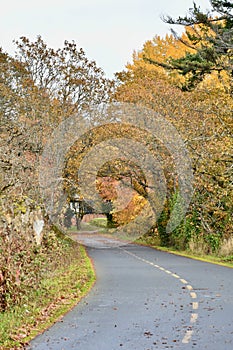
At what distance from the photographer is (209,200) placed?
32344 mm

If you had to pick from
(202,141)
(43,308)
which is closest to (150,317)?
(43,308)

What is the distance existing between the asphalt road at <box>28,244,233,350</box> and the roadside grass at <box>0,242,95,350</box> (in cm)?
26

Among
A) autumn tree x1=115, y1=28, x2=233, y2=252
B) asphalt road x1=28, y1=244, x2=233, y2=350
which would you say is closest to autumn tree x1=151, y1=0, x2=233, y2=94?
autumn tree x1=115, y1=28, x2=233, y2=252

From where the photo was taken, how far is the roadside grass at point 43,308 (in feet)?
31.7

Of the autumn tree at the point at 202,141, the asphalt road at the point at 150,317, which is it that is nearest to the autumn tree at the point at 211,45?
the autumn tree at the point at 202,141

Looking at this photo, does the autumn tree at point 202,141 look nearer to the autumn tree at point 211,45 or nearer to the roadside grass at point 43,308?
the autumn tree at point 211,45

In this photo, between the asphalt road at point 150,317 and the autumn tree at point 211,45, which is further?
the autumn tree at point 211,45

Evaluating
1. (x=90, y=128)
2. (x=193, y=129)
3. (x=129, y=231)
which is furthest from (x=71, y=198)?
(x=129, y=231)

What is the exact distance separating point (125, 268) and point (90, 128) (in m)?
15.1

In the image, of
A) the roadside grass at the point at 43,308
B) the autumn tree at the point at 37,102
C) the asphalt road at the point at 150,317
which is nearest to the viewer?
the asphalt road at the point at 150,317

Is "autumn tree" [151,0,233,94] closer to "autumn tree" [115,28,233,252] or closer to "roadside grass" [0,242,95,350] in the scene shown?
"autumn tree" [115,28,233,252]

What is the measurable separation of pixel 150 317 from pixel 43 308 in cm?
239

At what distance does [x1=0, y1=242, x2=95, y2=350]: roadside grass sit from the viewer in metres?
9.66

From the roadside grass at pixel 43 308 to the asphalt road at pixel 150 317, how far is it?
26 centimetres
